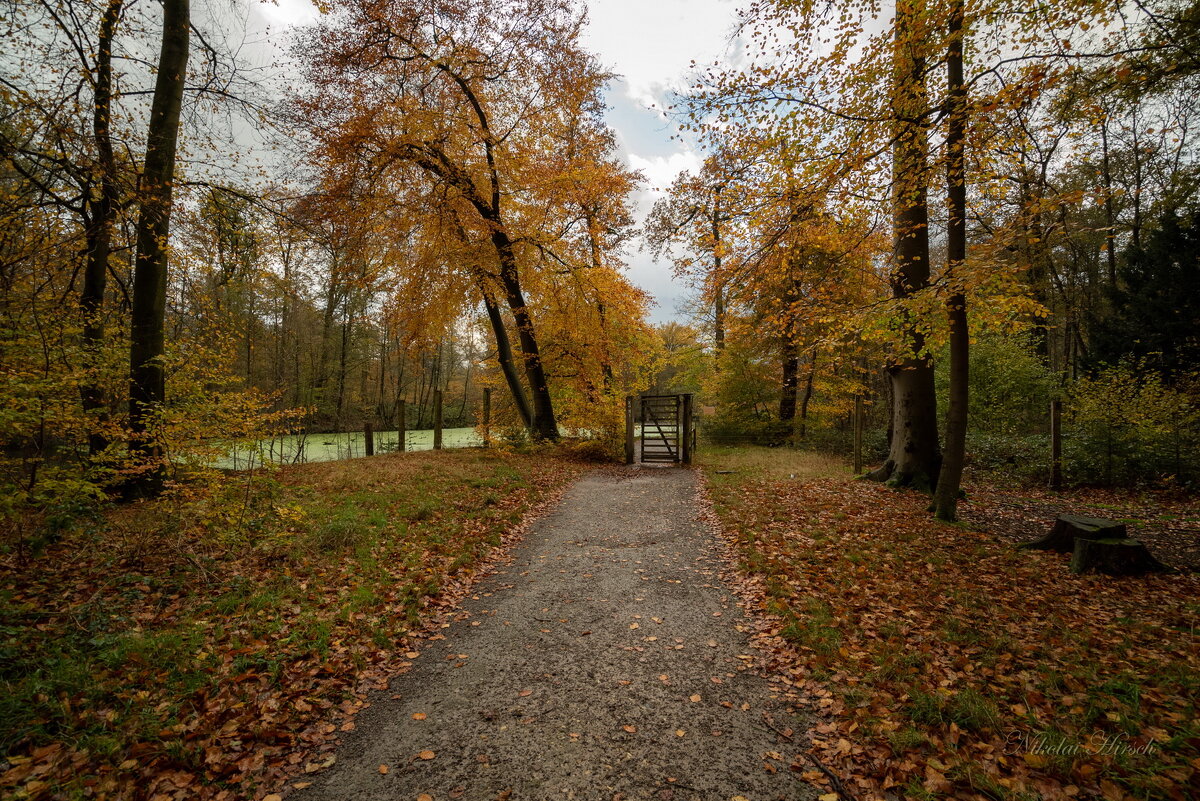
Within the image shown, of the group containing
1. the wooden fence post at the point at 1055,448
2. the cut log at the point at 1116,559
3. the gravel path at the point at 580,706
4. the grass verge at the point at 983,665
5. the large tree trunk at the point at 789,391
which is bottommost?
the gravel path at the point at 580,706

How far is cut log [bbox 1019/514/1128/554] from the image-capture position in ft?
17.8

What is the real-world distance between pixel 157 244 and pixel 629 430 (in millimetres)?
11374

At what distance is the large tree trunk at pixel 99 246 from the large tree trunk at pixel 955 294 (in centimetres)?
889

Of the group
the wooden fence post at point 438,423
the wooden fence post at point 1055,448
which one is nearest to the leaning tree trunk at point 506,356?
the wooden fence post at point 438,423

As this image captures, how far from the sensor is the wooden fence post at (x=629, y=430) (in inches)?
571

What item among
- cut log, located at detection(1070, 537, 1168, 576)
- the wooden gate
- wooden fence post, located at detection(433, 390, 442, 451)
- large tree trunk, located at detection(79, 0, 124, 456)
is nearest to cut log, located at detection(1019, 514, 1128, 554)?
cut log, located at detection(1070, 537, 1168, 576)

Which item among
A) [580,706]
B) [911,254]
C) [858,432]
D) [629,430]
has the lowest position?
[580,706]

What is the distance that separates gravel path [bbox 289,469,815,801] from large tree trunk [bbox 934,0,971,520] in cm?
418

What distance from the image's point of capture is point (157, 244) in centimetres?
635

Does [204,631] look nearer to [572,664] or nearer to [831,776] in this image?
[572,664]

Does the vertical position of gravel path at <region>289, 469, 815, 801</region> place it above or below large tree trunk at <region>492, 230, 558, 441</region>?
below

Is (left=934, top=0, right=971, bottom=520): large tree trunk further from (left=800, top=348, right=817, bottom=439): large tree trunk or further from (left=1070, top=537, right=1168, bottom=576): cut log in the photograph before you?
(left=800, top=348, right=817, bottom=439): large tree trunk

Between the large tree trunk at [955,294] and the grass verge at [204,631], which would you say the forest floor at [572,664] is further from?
the large tree trunk at [955,294]

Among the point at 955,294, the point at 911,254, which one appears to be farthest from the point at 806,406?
the point at 955,294
